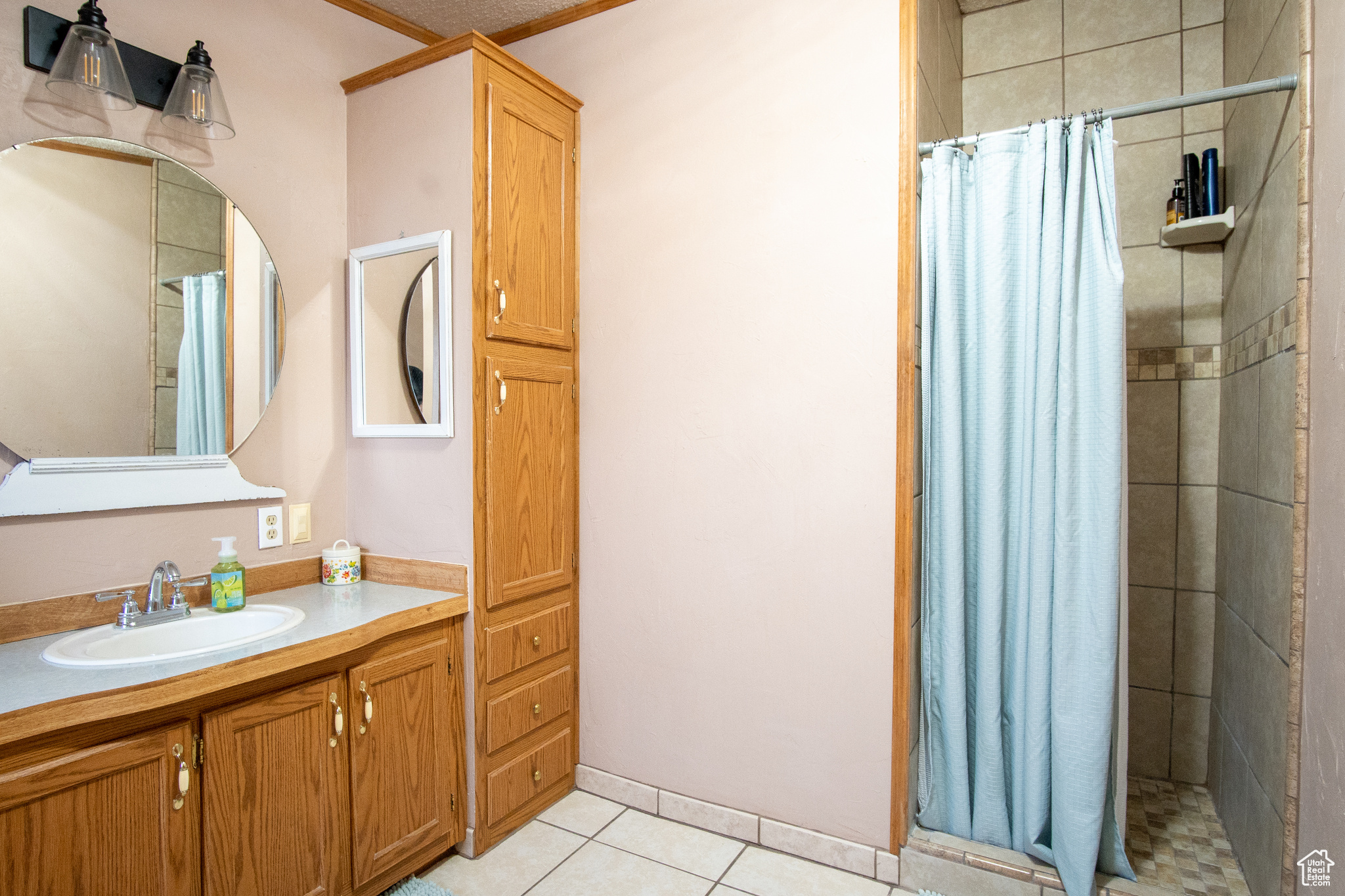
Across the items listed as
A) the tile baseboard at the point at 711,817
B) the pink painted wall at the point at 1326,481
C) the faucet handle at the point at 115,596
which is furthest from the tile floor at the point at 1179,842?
the faucet handle at the point at 115,596

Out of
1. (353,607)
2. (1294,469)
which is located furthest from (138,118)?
(1294,469)

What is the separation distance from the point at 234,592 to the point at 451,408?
0.70 meters

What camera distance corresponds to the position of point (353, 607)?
1.85 m

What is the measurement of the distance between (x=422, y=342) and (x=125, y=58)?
0.93 metres

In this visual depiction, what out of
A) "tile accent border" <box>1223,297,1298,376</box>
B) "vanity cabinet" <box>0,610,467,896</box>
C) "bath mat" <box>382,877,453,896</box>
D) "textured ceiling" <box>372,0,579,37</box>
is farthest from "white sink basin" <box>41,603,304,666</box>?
"tile accent border" <box>1223,297,1298,376</box>

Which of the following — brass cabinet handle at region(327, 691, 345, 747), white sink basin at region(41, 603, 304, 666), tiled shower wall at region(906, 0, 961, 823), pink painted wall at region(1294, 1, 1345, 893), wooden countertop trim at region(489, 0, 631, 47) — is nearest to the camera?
pink painted wall at region(1294, 1, 1345, 893)

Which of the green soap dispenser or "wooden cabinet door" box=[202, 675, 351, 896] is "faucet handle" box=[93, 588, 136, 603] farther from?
"wooden cabinet door" box=[202, 675, 351, 896]

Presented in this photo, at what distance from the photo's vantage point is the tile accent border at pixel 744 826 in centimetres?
189

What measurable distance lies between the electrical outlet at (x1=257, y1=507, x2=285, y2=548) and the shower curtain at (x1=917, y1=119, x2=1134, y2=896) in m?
1.80

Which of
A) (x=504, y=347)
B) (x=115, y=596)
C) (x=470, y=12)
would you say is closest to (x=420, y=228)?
(x=504, y=347)

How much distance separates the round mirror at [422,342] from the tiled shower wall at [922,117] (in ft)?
4.35

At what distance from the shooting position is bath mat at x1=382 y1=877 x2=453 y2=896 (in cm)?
179

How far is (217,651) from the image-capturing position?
1460 mm

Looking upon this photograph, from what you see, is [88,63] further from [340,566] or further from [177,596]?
[340,566]
